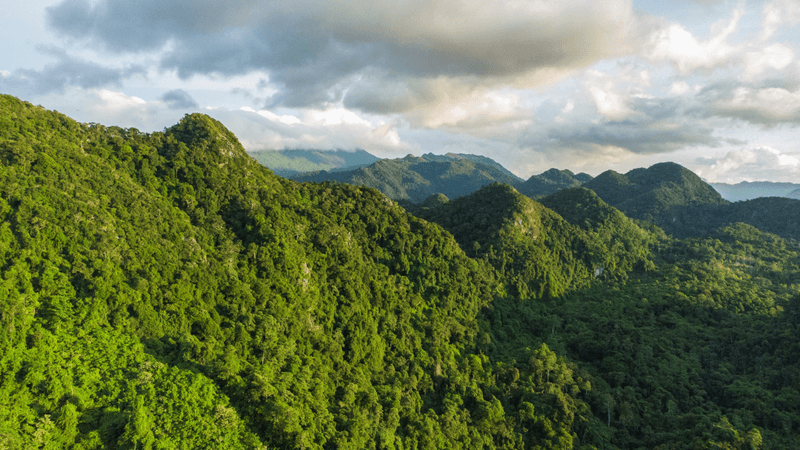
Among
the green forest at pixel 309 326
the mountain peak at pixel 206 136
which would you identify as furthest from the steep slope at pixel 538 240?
the mountain peak at pixel 206 136

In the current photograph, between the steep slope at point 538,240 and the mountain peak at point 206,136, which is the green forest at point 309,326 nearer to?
the mountain peak at point 206,136

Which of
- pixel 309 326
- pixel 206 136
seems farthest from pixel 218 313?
pixel 206 136

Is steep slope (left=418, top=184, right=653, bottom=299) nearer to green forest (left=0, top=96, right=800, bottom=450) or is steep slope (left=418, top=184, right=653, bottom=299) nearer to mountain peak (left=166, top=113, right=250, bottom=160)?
green forest (left=0, top=96, right=800, bottom=450)

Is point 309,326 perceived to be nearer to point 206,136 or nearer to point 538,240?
point 206,136

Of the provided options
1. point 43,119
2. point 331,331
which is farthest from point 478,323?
point 43,119

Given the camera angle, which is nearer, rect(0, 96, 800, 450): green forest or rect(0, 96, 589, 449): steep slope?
rect(0, 96, 589, 449): steep slope

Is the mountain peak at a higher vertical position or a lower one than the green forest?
higher

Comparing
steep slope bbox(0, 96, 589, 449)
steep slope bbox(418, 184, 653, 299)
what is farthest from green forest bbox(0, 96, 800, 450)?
steep slope bbox(418, 184, 653, 299)
